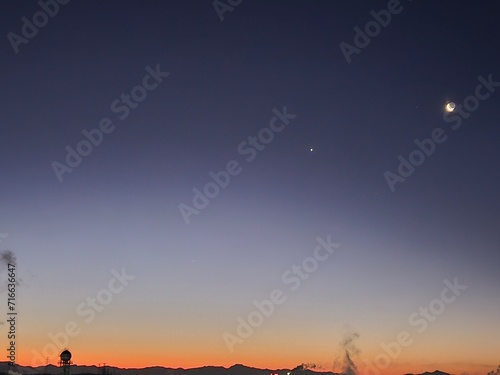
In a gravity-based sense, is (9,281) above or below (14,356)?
above

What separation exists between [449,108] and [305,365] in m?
139

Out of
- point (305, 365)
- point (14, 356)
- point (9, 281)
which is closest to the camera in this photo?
point (9, 281)

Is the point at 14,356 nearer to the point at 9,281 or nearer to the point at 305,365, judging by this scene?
the point at 9,281

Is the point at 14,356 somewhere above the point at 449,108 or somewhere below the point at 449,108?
below

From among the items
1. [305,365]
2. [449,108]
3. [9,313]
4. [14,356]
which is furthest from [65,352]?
[305,365]

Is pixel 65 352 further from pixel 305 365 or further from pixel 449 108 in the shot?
pixel 305 365

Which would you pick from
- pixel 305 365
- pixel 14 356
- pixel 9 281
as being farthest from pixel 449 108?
pixel 305 365

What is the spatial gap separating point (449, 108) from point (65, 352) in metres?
75.5

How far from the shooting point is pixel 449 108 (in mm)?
34094

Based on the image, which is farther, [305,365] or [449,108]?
[305,365]

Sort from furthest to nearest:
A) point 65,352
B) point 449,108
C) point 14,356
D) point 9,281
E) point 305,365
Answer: point 305,365
point 65,352
point 14,356
point 9,281
point 449,108

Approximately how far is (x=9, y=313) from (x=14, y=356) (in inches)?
340

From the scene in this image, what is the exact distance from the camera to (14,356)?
6456 cm


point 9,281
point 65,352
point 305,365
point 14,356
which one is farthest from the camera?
point 305,365
